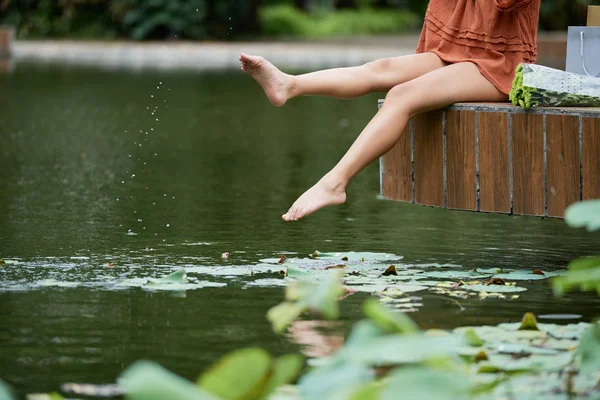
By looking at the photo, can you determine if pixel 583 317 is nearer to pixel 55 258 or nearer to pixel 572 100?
pixel 572 100

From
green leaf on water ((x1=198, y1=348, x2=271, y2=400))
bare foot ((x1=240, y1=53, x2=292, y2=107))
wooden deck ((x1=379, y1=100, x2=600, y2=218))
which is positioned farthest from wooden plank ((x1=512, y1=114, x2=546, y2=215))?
green leaf on water ((x1=198, y1=348, x2=271, y2=400))

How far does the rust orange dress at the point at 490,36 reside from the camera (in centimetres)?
480

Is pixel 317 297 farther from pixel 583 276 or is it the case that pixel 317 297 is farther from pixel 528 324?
pixel 528 324

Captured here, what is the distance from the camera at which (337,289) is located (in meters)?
2.28

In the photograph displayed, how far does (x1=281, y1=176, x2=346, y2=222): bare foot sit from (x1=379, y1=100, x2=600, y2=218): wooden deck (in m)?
0.41

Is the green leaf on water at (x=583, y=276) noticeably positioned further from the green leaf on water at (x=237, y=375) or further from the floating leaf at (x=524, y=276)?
the floating leaf at (x=524, y=276)

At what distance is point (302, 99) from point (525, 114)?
10.3m

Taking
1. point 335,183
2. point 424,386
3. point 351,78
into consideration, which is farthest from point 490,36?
point 424,386

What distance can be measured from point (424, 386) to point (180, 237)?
3421mm

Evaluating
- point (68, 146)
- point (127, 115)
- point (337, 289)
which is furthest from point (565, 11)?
point (337, 289)

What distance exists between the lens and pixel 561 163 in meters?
4.47

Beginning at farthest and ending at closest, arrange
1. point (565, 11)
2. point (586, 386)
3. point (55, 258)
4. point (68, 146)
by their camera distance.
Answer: point (565, 11) → point (68, 146) → point (55, 258) → point (586, 386)

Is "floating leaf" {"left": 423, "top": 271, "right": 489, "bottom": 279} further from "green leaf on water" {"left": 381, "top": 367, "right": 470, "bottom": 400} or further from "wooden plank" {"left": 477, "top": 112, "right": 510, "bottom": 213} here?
"green leaf on water" {"left": 381, "top": 367, "right": 470, "bottom": 400}

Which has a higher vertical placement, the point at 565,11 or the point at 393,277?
the point at 565,11
